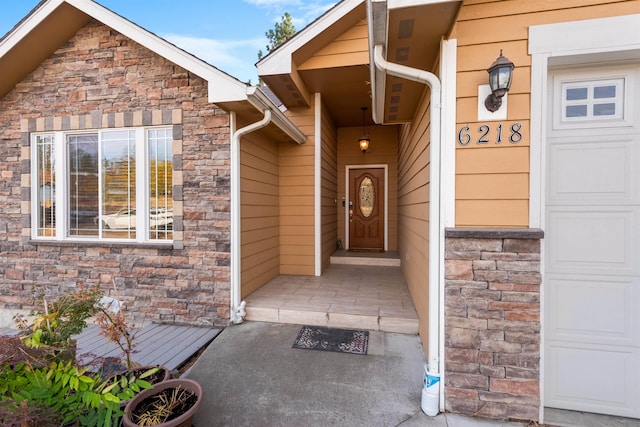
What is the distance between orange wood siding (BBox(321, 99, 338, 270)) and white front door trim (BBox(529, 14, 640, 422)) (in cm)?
359

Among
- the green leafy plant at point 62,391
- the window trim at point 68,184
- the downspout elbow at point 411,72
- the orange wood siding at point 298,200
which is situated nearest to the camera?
the green leafy plant at point 62,391

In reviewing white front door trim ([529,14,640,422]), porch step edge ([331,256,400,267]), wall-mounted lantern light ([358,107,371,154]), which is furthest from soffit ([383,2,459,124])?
porch step edge ([331,256,400,267])

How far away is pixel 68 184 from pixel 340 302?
12.6 feet

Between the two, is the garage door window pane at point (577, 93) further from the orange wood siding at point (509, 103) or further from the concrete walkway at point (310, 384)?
the concrete walkway at point (310, 384)

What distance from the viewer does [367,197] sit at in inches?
265

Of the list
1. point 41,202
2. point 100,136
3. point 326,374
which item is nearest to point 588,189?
point 326,374

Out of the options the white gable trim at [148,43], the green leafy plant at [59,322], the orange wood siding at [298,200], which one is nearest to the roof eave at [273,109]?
the white gable trim at [148,43]

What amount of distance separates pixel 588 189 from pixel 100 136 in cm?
489

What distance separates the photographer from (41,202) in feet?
12.7

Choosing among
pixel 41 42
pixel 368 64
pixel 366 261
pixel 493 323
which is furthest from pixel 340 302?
pixel 41 42

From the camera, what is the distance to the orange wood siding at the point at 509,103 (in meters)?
1.83

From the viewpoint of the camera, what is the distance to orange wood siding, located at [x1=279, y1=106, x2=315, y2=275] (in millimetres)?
4926

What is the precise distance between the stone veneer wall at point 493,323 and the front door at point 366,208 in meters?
4.72

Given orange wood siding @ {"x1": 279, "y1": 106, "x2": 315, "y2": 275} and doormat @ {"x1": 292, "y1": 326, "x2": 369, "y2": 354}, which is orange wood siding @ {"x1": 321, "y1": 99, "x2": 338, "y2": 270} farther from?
doormat @ {"x1": 292, "y1": 326, "x2": 369, "y2": 354}
